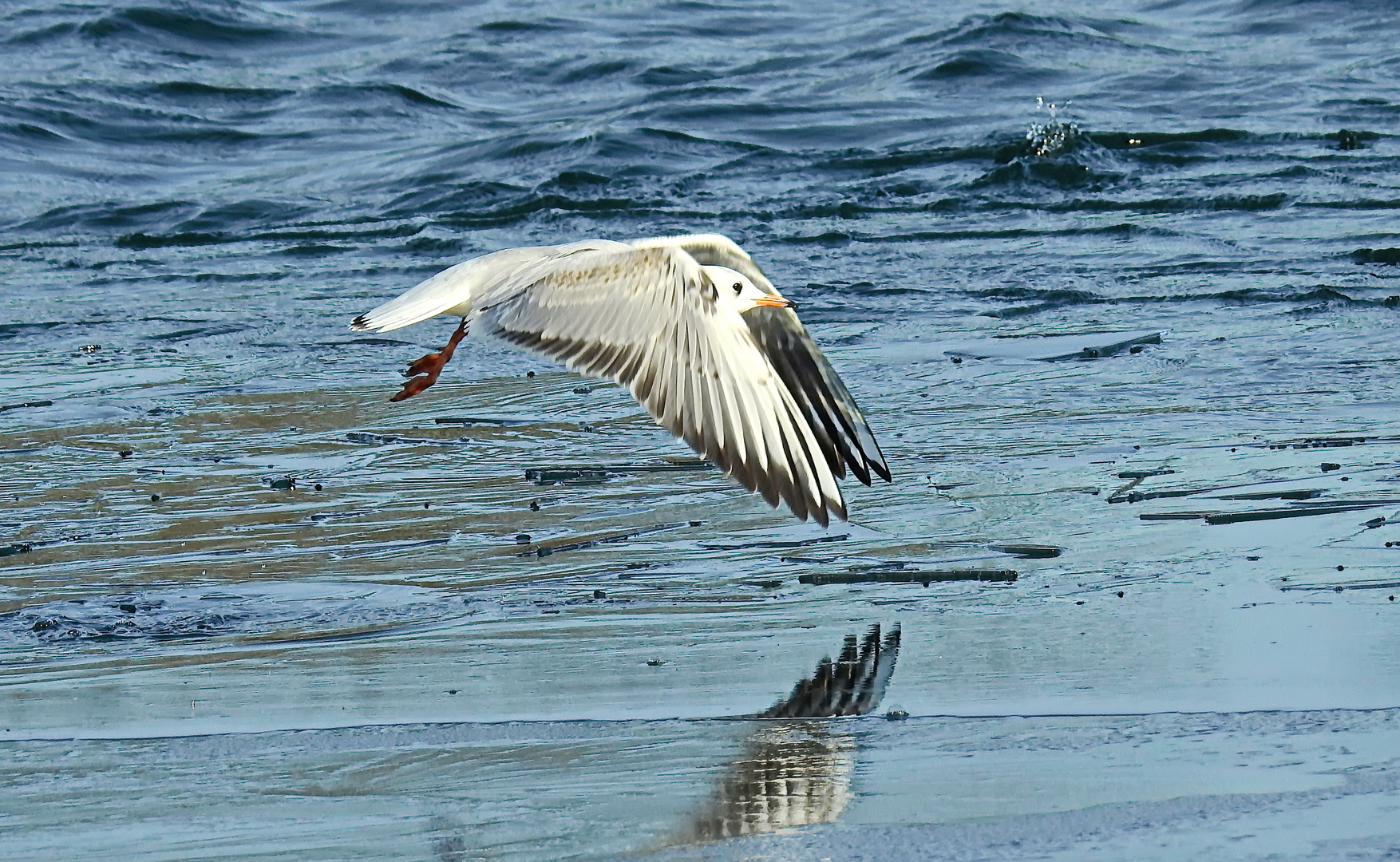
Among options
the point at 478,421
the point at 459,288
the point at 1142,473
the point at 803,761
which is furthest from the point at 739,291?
the point at 803,761

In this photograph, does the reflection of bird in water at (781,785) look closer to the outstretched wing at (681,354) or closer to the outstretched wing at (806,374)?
the outstretched wing at (681,354)

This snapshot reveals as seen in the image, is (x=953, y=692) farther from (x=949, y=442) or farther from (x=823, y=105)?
(x=823, y=105)

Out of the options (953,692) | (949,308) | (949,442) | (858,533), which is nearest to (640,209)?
(949,308)

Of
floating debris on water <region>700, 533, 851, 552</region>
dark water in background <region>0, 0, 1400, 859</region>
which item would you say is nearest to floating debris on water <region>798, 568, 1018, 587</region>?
dark water in background <region>0, 0, 1400, 859</region>

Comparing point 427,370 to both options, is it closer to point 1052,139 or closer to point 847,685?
point 847,685

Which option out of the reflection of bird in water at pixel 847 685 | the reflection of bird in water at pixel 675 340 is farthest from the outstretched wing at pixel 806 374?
the reflection of bird in water at pixel 847 685

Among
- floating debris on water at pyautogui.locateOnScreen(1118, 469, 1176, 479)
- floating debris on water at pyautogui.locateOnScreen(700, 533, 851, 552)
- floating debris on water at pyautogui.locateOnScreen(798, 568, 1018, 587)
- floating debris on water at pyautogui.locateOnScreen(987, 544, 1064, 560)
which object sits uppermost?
floating debris on water at pyautogui.locateOnScreen(798, 568, 1018, 587)

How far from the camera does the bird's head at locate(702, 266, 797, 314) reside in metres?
6.16

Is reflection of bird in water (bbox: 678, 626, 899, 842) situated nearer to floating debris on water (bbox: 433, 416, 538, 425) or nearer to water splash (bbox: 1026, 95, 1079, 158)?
floating debris on water (bbox: 433, 416, 538, 425)

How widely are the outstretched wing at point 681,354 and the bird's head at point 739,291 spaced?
8cm

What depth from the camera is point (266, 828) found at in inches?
159

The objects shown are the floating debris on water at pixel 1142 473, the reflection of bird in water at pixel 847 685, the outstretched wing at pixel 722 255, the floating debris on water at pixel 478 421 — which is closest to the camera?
the reflection of bird in water at pixel 847 685

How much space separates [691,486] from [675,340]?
1.11 metres

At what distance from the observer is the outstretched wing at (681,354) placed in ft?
19.2
